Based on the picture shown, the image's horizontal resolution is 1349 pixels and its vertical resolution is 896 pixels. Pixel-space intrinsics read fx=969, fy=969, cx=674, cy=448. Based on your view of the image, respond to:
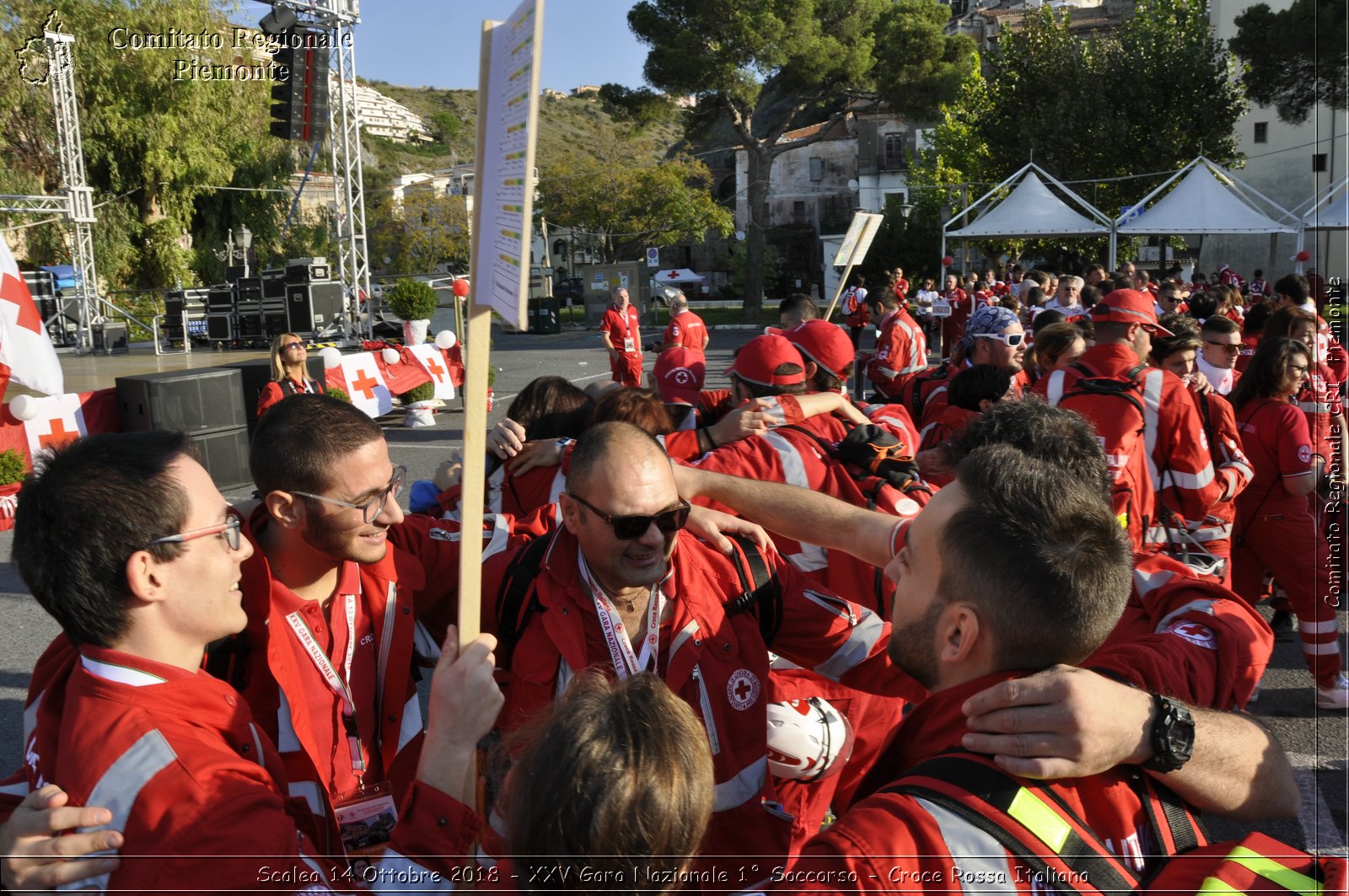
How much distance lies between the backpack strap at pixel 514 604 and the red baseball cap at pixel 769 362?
6.92 ft

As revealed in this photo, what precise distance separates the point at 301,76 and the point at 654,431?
1700 cm

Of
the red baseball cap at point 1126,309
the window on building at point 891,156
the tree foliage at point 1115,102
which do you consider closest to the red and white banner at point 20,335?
the red baseball cap at point 1126,309

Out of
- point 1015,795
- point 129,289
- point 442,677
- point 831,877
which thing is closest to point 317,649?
point 442,677

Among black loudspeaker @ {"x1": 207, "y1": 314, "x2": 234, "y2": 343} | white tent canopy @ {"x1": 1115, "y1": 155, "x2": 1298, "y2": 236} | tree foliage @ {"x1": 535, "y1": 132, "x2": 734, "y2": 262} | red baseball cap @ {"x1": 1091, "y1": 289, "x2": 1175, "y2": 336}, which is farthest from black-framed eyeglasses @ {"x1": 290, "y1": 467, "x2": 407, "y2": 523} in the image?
tree foliage @ {"x1": 535, "y1": 132, "x2": 734, "y2": 262}

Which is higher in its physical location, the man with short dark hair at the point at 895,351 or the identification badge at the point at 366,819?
the man with short dark hair at the point at 895,351

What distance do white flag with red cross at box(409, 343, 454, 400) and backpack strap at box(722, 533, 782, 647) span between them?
12519 millimetres

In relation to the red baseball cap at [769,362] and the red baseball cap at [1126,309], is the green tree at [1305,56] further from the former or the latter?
the red baseball cap at [769,362]

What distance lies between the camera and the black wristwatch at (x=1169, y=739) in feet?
4.91

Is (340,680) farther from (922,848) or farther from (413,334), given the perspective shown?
(413,334)

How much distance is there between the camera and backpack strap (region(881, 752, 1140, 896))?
127 centimetres

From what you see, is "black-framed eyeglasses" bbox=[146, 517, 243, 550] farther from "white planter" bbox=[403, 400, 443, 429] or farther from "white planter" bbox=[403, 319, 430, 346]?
"white planter" bbox=[403, 319, 430, 346]

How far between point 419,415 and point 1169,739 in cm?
1356

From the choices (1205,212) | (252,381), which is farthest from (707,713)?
(1205,212)

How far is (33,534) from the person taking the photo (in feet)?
5.85
